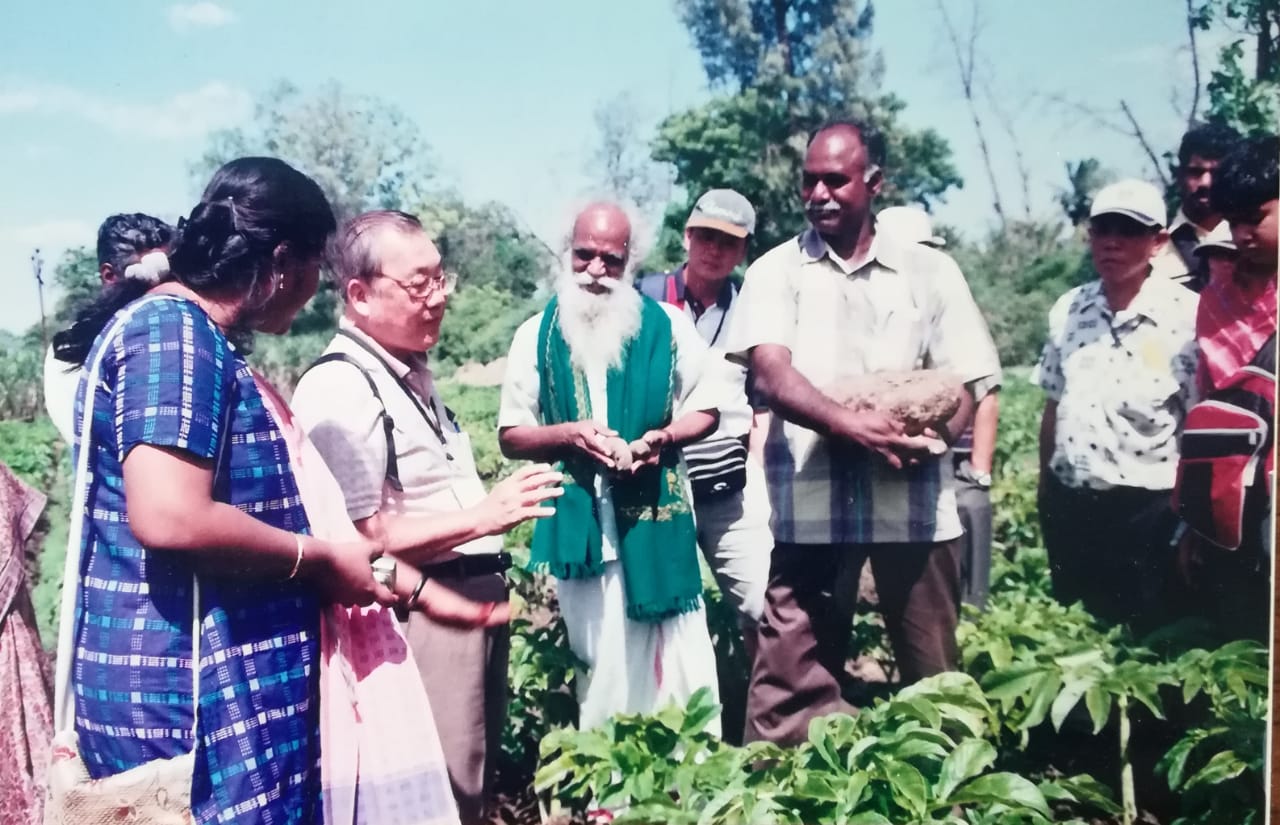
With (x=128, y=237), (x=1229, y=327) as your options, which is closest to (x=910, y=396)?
(x=1229, y=327)

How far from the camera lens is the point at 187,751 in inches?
69.5

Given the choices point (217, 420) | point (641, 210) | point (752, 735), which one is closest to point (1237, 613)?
point (752, 735)

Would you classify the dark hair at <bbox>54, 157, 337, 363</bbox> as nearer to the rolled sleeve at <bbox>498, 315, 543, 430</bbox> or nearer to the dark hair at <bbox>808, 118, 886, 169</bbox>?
the rolled sleeve at <bbox>498, 315, 543, 430</bbox>

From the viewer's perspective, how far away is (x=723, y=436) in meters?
2.59

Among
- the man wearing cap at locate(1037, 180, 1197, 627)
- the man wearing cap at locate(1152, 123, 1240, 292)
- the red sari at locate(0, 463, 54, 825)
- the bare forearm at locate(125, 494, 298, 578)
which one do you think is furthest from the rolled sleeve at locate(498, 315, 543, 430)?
the man wearing cap at locate(1152, 123, 1240, 292)

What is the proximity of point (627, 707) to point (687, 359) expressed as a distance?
2.99 ft

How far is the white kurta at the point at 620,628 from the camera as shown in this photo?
2.54 m

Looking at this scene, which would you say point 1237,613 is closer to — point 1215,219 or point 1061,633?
point 1061,633

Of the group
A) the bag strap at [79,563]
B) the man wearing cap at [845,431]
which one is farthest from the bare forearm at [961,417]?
the bag strap at [79,563]

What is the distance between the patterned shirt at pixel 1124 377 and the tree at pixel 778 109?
476 millimetres

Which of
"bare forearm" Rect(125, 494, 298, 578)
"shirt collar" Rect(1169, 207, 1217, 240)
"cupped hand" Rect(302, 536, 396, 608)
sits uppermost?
"shirt collar" Rect(1169, 207, 1217, 240)

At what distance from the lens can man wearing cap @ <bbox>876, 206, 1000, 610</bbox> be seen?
2488 millimetres

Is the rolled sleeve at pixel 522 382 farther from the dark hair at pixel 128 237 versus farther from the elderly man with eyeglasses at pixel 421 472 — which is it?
the dark hair at pixel 128 237

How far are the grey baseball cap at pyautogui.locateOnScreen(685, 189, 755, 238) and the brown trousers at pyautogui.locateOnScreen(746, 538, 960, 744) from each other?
82 cm
